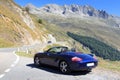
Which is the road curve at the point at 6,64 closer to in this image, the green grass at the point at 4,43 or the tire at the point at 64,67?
the tire at the point at 64,67

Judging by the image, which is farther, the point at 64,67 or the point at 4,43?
the point at 4,43

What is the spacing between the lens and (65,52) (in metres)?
15.6

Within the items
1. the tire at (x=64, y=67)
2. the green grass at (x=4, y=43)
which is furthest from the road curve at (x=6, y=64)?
the green grass at (x=4, y=43)

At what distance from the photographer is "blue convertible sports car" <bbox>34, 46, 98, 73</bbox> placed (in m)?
14.2

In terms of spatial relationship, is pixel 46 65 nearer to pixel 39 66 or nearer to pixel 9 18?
pixel 39 66

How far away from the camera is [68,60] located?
14484 mm

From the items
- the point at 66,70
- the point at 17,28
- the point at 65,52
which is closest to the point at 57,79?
the point at 66,70

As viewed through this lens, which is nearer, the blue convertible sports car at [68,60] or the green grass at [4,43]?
the blue convertible sports car at [68,60]

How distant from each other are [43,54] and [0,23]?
60.7 meters

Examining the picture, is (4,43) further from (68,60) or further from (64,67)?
(68,60)

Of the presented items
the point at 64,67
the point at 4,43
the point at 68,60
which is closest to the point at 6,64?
the point at 64,67

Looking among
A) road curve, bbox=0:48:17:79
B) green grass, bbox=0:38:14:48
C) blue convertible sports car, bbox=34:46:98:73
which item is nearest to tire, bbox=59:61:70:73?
blue convertible sports car, bbox=34:46:98:73

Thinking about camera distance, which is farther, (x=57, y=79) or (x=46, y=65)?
(x=46, y=65)

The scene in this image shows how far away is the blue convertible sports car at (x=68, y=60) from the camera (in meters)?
14.2
